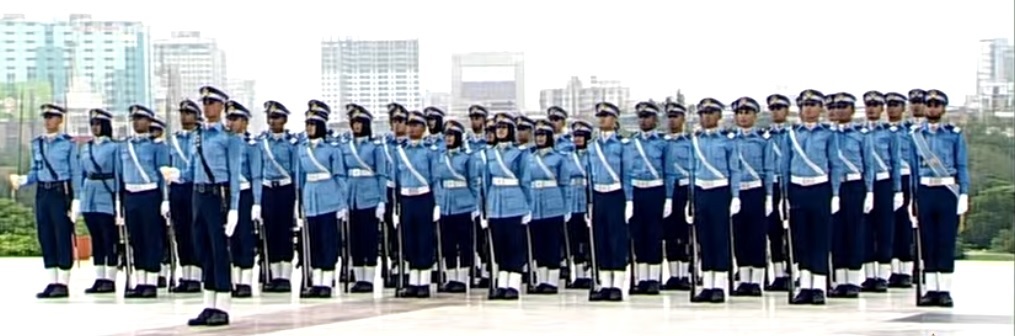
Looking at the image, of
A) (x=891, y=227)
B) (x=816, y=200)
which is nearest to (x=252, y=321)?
(x=816, y=200)

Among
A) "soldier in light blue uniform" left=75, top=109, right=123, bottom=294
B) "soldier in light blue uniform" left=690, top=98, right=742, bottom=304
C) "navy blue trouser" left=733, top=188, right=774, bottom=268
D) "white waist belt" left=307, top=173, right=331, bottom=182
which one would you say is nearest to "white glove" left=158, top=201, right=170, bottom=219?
"soldier in light blue uniform" left=75, top=109, right=123, bottom=294

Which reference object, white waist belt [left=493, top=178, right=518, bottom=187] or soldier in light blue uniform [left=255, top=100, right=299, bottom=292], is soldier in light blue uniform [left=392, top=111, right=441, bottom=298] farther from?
soldier in light blue uniform [left=255, top=100, right=299, bottom=292]

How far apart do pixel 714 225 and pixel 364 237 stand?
3.02 meters

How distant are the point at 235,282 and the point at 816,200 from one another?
14.7 ft

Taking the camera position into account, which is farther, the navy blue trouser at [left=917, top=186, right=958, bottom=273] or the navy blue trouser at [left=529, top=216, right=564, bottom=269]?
the navy blue trouser at [left=529, top=216, right=564, bottom=269]

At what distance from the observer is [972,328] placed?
12.6m

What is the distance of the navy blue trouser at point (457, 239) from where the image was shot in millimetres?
16250

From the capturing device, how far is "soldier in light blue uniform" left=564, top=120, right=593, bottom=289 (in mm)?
16109

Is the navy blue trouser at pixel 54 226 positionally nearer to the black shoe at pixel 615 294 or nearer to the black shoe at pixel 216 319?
the black shoe at pixel 216 319

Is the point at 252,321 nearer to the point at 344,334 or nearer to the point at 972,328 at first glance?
the point at 344,334

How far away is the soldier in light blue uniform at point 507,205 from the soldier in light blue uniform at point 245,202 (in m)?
1.71

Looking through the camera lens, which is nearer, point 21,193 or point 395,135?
point 395,135

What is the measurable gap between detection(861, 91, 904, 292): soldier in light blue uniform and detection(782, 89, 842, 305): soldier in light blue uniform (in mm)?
717

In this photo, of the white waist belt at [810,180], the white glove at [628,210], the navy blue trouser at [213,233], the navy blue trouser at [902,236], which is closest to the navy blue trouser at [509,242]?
the white glove at [628,210]
